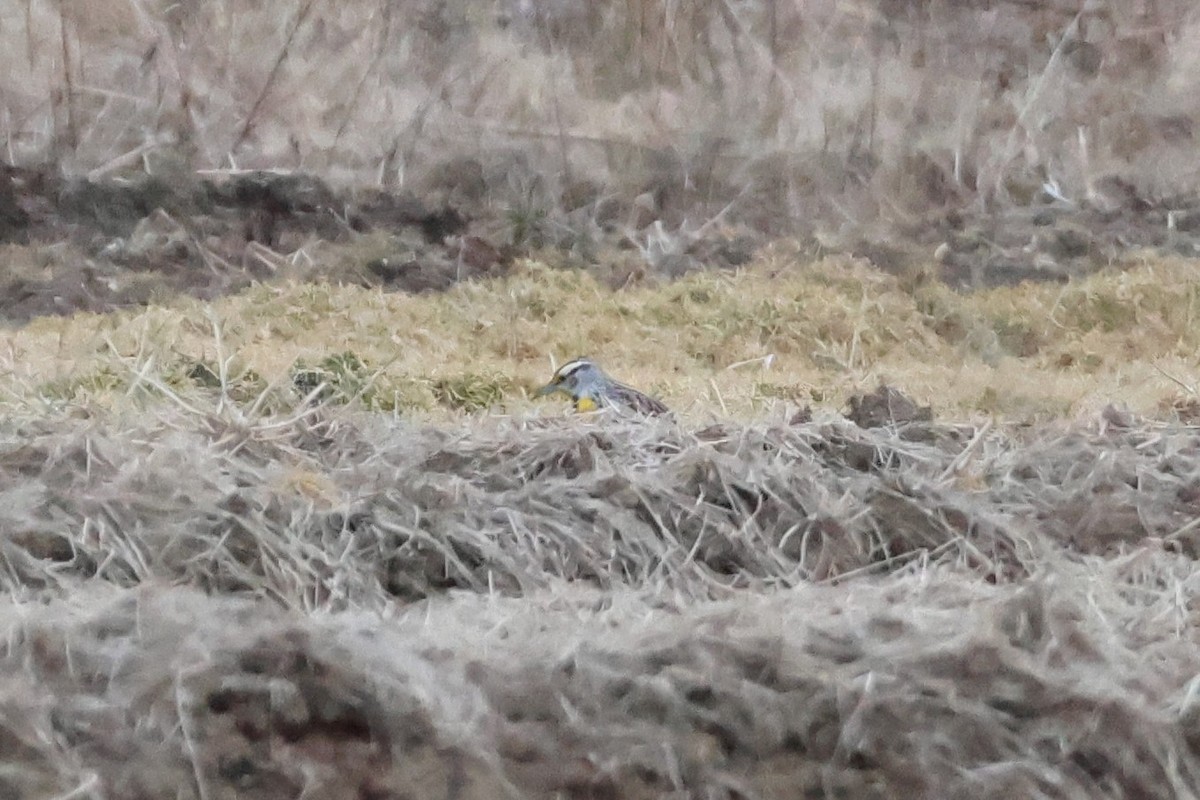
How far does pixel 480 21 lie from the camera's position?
3.14 meters

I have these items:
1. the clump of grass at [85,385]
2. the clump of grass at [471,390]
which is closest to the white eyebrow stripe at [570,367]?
the clump of grass at [471,390]

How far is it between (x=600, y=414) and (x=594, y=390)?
0.89 feet

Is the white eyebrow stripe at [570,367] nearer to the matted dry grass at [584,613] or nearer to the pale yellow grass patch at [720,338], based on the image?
the pale yellow grass patch at [720,338]

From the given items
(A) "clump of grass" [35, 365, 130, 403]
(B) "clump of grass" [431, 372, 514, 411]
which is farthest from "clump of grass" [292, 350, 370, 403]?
(A) "clump of grass" [35, 365, 130, 403]

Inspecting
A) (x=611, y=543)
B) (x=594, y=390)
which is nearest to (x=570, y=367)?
(x=594, y=390)

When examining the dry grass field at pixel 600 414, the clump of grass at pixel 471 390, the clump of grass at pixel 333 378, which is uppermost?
the dry grass field at pixel 600 414

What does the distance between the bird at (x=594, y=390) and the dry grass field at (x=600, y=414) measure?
7cm

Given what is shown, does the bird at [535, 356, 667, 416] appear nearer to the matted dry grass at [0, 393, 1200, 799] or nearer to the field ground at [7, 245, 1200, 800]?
the field ground at [7, 245, 1200, 800]

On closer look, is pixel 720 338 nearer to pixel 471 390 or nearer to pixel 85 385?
pixel 471 390

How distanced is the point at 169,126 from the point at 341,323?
30.1 inches

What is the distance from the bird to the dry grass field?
7 centimetres

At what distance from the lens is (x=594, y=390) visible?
2.47 m

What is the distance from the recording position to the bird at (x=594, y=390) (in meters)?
2.38

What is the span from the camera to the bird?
2375 mm
